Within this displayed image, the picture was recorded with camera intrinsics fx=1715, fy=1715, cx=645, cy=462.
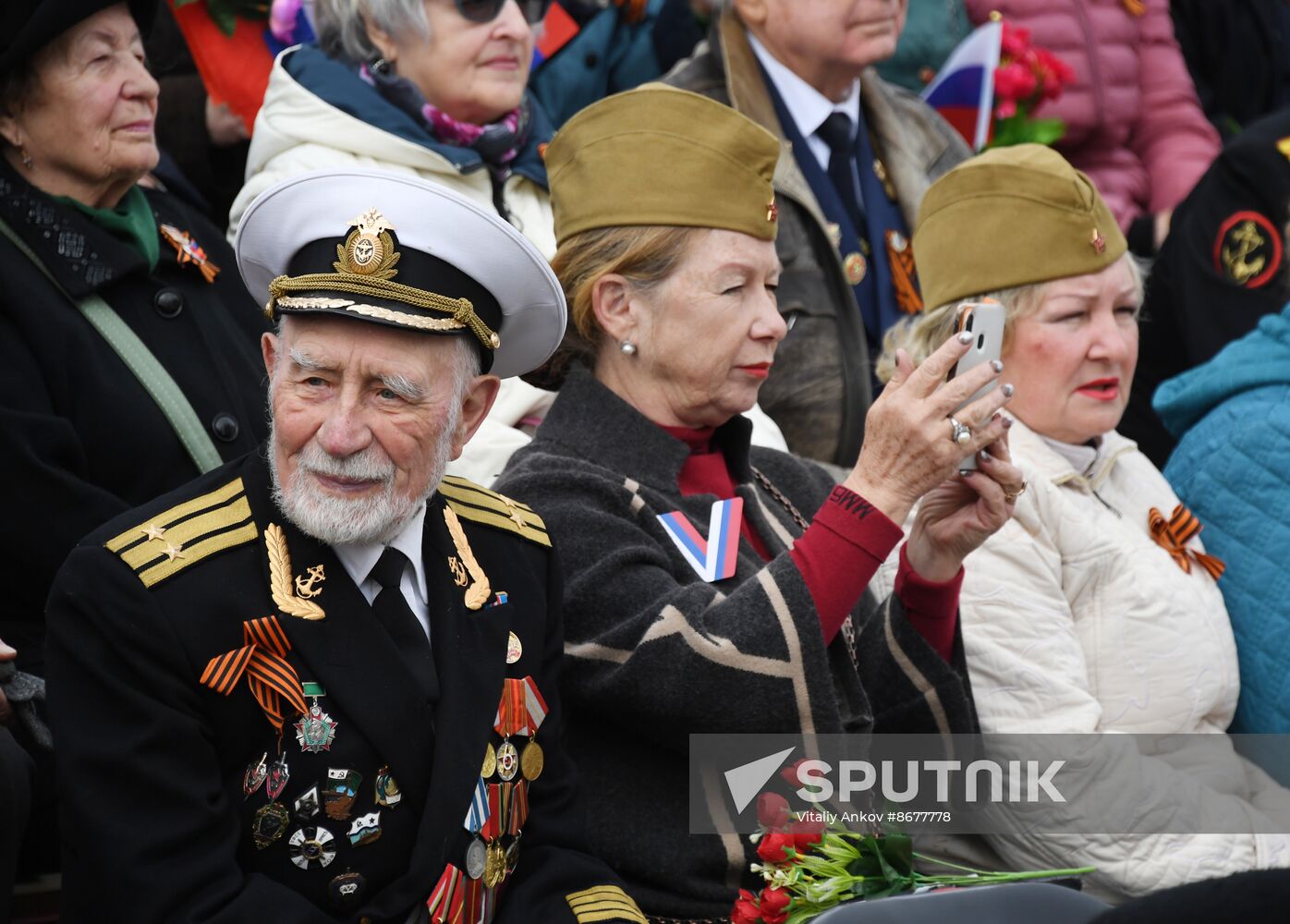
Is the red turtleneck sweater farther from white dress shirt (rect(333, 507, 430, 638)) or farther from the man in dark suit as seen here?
white dress shirt (rect(333, 507, 430, 638))

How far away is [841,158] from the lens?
5547 millimetres

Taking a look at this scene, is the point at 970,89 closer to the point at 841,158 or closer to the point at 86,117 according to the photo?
the point at 841,158

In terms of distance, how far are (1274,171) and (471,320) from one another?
152 inches

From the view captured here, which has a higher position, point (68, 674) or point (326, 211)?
point (326, 211)

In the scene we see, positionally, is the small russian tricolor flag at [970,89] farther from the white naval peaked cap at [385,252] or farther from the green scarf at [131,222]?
the white naval peaked cap at [385,252]

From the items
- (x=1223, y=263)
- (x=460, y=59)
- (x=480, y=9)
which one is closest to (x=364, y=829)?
(x=460, y=59)

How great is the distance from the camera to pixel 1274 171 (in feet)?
19.2

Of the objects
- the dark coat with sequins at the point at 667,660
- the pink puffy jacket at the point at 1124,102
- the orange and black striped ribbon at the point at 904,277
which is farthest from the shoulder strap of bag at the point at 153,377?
the pink puffy jacket at the point at 1124,102

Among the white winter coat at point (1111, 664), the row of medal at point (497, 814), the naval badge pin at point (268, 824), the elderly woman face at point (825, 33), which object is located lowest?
the white winter coat at point (1111, 664)

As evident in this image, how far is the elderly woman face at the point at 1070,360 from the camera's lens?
4203 mm

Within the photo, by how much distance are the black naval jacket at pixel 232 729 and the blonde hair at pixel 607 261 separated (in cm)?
85

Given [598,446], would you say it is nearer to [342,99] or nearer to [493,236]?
[493,236]

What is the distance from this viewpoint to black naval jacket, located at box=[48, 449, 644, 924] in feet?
8.54

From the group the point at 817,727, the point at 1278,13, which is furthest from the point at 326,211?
the point at 1278,13
